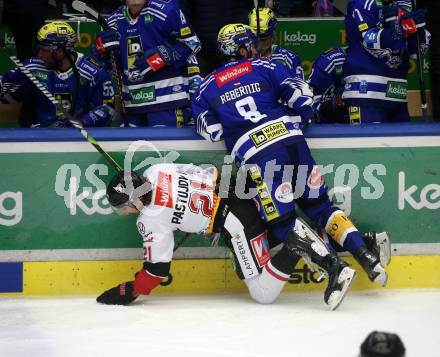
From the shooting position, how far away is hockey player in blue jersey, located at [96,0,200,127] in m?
6.64

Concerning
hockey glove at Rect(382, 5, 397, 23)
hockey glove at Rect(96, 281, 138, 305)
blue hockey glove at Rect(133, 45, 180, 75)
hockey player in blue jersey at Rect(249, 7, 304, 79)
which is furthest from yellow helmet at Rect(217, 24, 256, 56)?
hockey glove at Rect(96, 281, 138, 305)

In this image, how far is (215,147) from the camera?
5.99m

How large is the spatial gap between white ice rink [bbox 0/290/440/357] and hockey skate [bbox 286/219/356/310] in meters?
0.10

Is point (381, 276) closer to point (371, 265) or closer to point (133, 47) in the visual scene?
point (371, 265)

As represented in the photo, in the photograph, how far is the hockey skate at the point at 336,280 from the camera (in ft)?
18.1

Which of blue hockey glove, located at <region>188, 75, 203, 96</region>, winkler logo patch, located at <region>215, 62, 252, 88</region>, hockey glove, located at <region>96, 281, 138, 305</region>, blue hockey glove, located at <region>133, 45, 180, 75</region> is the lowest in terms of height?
hockey glove, located at <region>96, 281, 138, 305</region>

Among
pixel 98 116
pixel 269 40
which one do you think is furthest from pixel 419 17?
pixel 98 116

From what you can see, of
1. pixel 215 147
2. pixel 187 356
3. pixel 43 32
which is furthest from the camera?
pixel 43 32

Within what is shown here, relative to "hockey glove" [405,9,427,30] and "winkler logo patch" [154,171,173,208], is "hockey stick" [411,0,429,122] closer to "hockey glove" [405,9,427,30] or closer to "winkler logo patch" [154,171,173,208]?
"hockey glove" [405,9,427,30]

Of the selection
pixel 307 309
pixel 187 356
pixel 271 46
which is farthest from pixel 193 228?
pixel 271 46

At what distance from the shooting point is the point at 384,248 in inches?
230

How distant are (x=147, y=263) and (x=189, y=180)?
463mm

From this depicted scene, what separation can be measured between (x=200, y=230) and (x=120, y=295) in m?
0.51

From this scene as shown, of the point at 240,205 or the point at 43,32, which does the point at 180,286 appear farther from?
the point at 43,32
